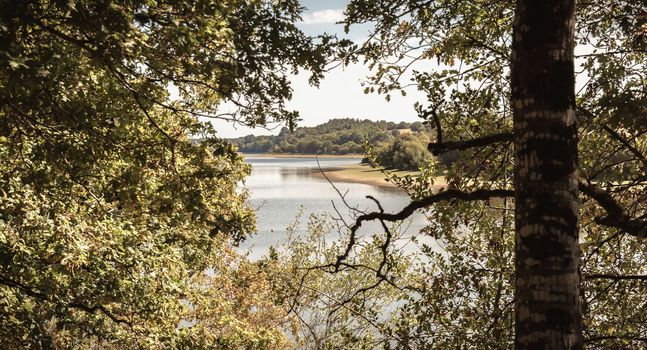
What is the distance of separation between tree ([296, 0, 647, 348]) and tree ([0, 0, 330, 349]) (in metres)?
1.16

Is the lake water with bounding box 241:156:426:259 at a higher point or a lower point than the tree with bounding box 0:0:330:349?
lower

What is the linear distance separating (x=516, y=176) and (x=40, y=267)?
20.1 feet

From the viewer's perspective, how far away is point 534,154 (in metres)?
2.57

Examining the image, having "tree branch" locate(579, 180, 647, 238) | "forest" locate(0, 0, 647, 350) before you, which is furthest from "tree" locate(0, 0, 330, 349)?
"tree branch" locate(579, 180, 647, 238)

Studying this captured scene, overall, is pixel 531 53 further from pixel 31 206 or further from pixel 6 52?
pixel 31 206

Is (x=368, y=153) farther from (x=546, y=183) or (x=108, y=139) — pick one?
(x=546, y=183)

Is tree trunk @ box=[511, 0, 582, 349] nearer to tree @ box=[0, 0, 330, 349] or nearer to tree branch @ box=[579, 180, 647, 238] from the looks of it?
tree branch @ box=[579, 180, 647, 238]

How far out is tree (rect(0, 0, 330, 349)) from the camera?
13.1ft

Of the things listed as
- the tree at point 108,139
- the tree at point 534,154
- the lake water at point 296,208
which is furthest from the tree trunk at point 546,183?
the lake water at point 296,208

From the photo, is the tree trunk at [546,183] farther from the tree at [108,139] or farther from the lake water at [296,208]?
the lake water at [296,208]

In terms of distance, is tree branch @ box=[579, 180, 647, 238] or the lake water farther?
the lake water

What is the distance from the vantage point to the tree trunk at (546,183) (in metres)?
2.46

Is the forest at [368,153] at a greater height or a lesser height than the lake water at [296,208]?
greater

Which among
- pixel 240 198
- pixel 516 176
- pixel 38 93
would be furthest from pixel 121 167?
pixel 240 198
